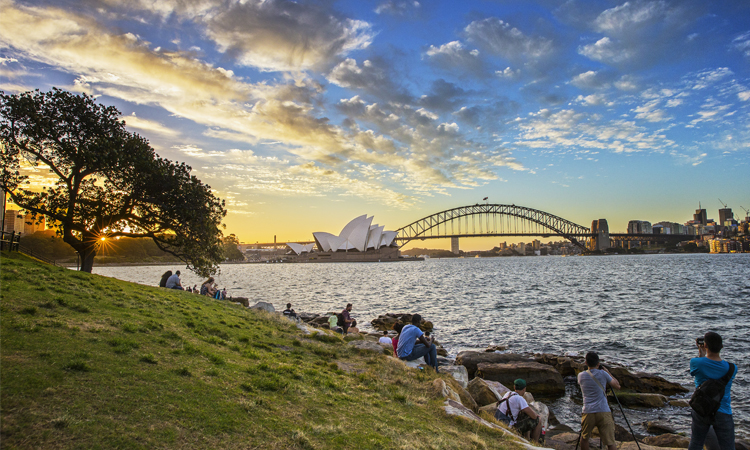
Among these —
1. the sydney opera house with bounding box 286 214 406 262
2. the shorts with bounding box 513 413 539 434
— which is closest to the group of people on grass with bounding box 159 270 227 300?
the shorts with bounding box 513 413 539 434

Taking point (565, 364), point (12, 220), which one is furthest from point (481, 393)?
point (12, 220)

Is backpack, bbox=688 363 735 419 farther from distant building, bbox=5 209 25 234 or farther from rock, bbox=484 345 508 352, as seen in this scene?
distant building, bbox=5 209 25 234

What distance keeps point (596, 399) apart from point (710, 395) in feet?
5.39

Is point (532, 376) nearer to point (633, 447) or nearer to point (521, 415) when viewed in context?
point (633, 447)

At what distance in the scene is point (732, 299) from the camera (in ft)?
99.1

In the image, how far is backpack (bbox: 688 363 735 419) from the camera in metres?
5.35

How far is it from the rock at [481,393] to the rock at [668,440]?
3215 millimetres

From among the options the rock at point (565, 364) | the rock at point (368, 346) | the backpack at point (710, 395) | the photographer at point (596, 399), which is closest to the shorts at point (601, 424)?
the photographer at point (596, 399)

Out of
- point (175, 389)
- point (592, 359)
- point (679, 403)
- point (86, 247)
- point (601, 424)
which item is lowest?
point (679, 403)

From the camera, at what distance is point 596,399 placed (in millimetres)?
6688

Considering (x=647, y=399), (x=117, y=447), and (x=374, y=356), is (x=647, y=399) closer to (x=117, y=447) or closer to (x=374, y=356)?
(x=374, y=356)

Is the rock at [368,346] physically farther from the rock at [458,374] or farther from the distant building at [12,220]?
the distant building at [12,220]

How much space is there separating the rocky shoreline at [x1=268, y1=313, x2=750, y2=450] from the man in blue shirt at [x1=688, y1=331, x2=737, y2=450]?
132cm

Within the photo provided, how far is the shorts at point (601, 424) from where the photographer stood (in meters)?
6.76
